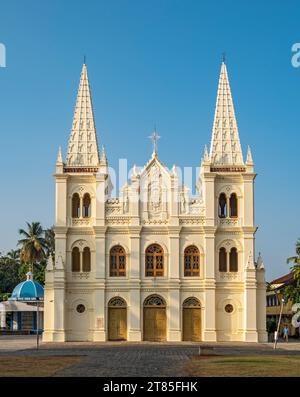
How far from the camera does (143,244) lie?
5628 centimetres

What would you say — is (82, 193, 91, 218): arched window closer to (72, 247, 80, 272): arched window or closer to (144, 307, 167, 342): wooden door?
(72, 247, 80, 272): arched window

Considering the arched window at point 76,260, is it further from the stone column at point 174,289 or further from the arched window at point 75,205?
the stone column at point 174,289

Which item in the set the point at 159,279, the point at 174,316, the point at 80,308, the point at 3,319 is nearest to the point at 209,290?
the point at 174,316

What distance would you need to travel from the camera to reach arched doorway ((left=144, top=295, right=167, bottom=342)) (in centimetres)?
5553

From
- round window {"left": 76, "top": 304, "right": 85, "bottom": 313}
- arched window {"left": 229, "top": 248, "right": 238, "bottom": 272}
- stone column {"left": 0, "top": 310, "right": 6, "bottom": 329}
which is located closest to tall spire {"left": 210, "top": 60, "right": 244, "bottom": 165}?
arched window {"left": 229, "top": 248, "right": 238, "bottom": 272}

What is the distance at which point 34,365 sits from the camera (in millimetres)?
31672

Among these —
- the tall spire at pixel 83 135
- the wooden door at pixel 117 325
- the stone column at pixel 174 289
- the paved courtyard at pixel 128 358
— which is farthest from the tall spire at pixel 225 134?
the paved courtyard at pixel 128 358

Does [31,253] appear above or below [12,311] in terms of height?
above

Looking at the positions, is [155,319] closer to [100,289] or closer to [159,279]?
[159,279]

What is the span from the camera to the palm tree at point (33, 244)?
9181 centimetres

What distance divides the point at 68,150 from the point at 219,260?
551 inches

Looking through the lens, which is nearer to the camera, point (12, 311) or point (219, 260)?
point (219, 260)
